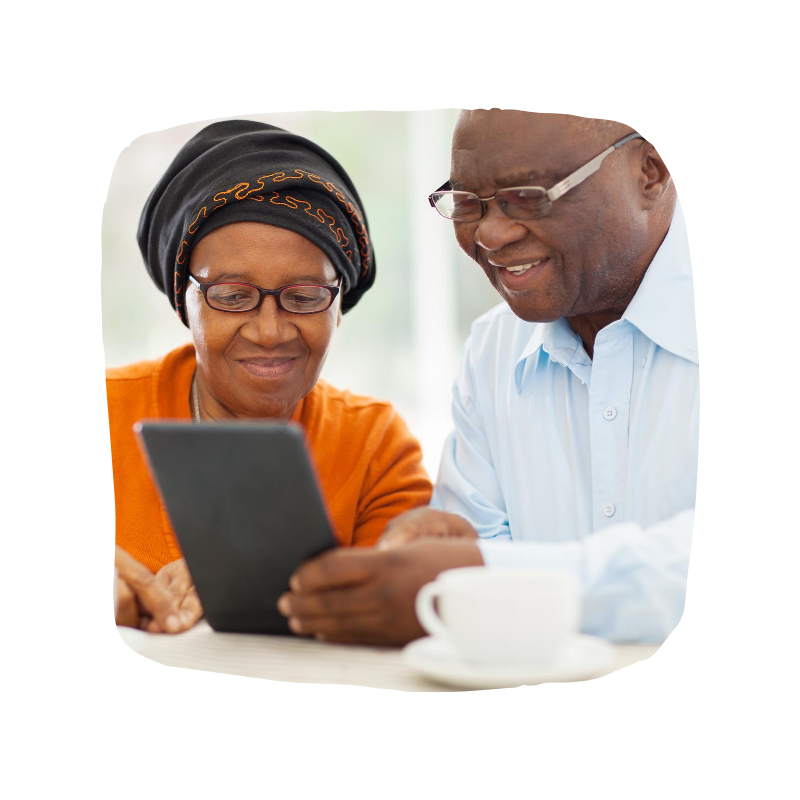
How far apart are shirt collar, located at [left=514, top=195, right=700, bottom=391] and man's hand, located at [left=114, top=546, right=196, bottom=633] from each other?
91 cm

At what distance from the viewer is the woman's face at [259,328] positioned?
1995mm

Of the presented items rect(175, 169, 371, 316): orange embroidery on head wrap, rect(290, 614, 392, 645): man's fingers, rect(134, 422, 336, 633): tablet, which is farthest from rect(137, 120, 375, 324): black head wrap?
rect(290, 614, 392, 645): man's fingers

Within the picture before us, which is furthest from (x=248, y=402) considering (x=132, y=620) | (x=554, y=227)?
(x=554, y=227)

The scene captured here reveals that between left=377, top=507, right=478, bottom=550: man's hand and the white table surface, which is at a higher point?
left=377, top=507, right=478, bottom=550: man's hand

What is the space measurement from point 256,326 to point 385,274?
0.83 feet

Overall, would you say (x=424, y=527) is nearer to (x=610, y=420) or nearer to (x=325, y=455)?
(x=325, y=455)

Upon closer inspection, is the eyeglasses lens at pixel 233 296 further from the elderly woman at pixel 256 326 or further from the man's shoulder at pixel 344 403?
the man's shoulder at pixel 344 403

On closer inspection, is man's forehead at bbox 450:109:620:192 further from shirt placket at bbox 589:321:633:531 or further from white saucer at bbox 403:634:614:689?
white saucer at bbox 403:634:614:689

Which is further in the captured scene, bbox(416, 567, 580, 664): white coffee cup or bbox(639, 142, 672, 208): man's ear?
bbox(639, 142, 672, 208): man's ear

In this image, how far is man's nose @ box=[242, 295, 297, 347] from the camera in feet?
Answer: 6.58

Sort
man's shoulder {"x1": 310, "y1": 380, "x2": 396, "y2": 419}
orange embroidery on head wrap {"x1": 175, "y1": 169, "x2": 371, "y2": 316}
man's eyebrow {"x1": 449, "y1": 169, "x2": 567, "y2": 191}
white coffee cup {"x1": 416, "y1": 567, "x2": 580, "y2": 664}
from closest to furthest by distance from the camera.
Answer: white coffee cup {"x1": 416, "y1": 567, "x2": 580, "y2": 664}, man's eyebrow {"x1": 449, "y1": 169, "x2": 567, "y2": 191}, orange embroidery on head wrap {"x1": 175, "y1": 169, "x2": 371, "y2": 316}, man's shoulder {"x1": 310, "y1": 380, "x2": 396, "y2": 419}

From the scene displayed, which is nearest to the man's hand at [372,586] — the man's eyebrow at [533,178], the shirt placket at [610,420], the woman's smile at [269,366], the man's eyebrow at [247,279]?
the shirt placket at [610,420]

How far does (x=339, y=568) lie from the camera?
187 centimetres

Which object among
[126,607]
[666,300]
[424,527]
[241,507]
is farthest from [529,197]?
[126,607]
